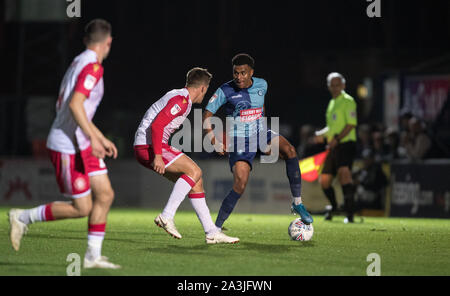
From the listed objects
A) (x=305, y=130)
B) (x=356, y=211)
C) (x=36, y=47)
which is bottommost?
(x=356, y=211)

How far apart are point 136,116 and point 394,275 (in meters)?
29.4

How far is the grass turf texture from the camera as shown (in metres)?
6.55

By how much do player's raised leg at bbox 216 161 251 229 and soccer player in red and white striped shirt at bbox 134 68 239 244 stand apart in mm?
320

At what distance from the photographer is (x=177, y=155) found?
8797 mm

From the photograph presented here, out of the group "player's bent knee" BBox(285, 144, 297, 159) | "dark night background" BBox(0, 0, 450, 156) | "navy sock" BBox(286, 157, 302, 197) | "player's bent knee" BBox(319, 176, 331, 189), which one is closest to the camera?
"player's bent knee" BBox(285, 144, 297, 159)

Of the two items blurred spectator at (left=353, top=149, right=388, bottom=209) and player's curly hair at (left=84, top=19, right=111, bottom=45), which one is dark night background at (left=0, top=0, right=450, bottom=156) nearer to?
blurred spectator at (left=353, top=149, right=388, bottom=209)

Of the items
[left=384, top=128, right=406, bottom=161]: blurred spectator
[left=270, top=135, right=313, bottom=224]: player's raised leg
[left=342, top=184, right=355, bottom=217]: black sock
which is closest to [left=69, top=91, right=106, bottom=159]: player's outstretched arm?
[left=270, top=135, right=313, bottom=224]: player's raised leg

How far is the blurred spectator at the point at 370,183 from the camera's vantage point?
15.8 meters

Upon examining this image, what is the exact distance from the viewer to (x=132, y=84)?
117 ft

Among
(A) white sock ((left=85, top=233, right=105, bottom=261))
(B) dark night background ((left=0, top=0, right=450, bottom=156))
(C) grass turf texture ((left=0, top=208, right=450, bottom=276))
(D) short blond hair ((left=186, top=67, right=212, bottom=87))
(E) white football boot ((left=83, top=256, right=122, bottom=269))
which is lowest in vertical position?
(C) grass turf texture ((left=0, top=208, right=450, bottom=276))
